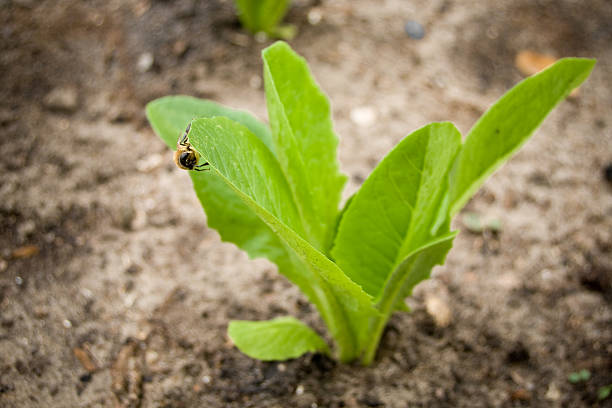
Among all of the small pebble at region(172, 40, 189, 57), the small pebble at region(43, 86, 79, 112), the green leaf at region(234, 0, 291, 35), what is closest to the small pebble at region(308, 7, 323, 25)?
the green leaf at region(234, 0, 291, 35)

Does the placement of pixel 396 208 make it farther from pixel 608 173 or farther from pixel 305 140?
pixel 608 173

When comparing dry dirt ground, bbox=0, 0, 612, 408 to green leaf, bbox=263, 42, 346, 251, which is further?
dry dirt ground, bbox=0, 0, 612, 408

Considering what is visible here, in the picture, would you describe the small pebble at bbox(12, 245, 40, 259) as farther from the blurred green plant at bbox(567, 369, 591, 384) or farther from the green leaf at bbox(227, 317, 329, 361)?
the blurred green plant at bbox(567, 369, 591, 384)

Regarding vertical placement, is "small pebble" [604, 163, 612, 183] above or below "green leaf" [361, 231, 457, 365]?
below

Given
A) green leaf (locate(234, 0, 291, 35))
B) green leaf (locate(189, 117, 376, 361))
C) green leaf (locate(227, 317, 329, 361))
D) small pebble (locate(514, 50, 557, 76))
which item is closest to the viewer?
green leaf (locate(189, 117, 376, 361))

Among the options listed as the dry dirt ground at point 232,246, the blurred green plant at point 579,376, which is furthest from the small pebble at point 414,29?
the blurred green plant at point 579,376

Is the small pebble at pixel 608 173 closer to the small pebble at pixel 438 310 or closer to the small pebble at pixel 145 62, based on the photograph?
the small pebble at pixel 438 310
